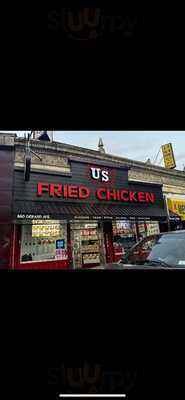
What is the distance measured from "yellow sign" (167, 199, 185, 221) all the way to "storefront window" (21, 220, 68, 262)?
5.17 meters

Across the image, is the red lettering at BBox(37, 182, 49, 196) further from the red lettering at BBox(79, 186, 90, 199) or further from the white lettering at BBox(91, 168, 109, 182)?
the white lettering at BBox(91, 168, 109, 182)

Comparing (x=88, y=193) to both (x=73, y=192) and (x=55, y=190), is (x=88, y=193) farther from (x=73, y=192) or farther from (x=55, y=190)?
(x=55, y=190)

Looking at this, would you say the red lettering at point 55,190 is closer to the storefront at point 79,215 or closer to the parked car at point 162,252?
the storefront at point 79,215

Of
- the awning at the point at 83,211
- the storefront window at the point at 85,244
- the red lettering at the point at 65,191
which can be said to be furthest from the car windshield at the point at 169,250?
the storefront window at the point at 85,244

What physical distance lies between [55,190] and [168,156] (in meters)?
6.62

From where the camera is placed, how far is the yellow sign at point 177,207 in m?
10.6

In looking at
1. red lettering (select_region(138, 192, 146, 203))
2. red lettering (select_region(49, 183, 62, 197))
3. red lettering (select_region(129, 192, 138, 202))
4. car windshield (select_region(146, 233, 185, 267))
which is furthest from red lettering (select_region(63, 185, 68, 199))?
car windshield (select_region(146, 233, 185, 267))

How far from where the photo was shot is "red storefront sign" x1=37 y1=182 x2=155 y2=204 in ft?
23.1

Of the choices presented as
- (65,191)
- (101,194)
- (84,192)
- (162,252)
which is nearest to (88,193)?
(84,192)

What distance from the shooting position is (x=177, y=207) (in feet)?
35.6
